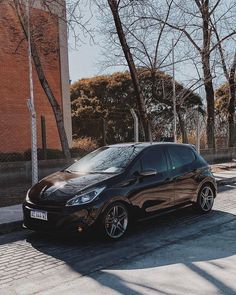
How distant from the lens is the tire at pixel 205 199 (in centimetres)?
927

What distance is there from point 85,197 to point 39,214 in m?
0.78

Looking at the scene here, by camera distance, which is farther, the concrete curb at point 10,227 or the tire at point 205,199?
the tire at point 205,199

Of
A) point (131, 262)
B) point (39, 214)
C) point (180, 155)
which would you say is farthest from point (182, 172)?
point (131, 262)

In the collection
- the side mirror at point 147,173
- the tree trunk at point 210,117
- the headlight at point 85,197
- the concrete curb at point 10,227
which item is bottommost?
the concrete curb at point 10,227

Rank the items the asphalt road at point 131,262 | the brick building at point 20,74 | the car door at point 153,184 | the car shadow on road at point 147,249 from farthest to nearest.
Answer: the brick building at point 20,74 → the car door at point 153,184 → the car shadow on road at point 147,249 → the asphalt road at point 131,262

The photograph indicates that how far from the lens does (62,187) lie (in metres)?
7.32

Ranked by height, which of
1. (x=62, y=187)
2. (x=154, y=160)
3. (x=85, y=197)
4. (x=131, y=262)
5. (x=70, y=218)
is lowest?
(x=131, y=262)

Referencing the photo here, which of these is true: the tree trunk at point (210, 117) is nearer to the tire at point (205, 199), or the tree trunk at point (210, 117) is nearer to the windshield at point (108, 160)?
the tire at point (205, 199)

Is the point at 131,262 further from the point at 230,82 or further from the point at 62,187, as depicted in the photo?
the point at 230,82

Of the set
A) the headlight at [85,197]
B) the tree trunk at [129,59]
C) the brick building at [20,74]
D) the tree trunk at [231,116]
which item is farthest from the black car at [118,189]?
the tree trunk at [231,116]

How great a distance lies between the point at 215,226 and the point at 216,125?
55.7 ft

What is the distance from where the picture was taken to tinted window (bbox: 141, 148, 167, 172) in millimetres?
8155

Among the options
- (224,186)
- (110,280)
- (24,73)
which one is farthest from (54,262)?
(24,73)

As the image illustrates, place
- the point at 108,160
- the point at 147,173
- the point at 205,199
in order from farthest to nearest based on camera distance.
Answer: the point at 205,199 → the point at 108,160 → the point at 147,173
